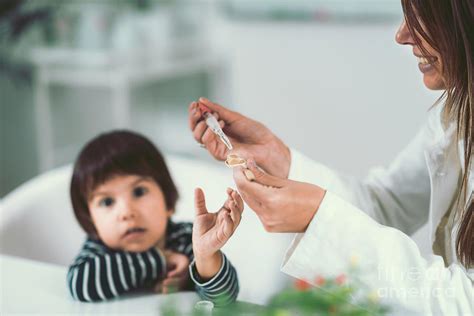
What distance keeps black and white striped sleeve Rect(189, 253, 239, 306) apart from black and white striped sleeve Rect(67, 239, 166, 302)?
4.3 inches

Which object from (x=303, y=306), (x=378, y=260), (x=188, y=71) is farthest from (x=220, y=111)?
(x=188, y=71)

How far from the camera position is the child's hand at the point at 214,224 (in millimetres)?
627

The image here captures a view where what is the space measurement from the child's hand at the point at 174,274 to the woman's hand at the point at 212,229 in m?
0.07

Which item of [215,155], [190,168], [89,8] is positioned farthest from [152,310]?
[89,8]

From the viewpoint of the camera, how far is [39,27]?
2.35 metres

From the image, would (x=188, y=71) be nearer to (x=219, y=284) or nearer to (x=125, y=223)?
(x=125, y=223)

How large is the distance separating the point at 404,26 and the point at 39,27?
188cm

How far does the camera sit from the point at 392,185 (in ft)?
2.97

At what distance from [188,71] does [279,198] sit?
6.28 feet

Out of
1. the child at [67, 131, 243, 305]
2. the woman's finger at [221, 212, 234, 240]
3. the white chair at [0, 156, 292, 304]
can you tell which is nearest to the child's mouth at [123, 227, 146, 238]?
the child at [67, 131, 243, 305]

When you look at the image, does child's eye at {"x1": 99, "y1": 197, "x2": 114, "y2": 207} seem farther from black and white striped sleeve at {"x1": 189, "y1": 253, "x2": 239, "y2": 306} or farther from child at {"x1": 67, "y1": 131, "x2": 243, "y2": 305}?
black and white striped sleeve at {"x1": 189, "y1": 253, "x2": 239, "y2": 306}

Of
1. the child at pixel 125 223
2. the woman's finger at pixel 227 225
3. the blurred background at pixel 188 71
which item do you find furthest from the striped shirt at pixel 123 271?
the blurred background at pixel 188 71

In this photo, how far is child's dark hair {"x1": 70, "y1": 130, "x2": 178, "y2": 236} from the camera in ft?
2.88

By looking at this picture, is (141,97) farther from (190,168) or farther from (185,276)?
(185,276)
